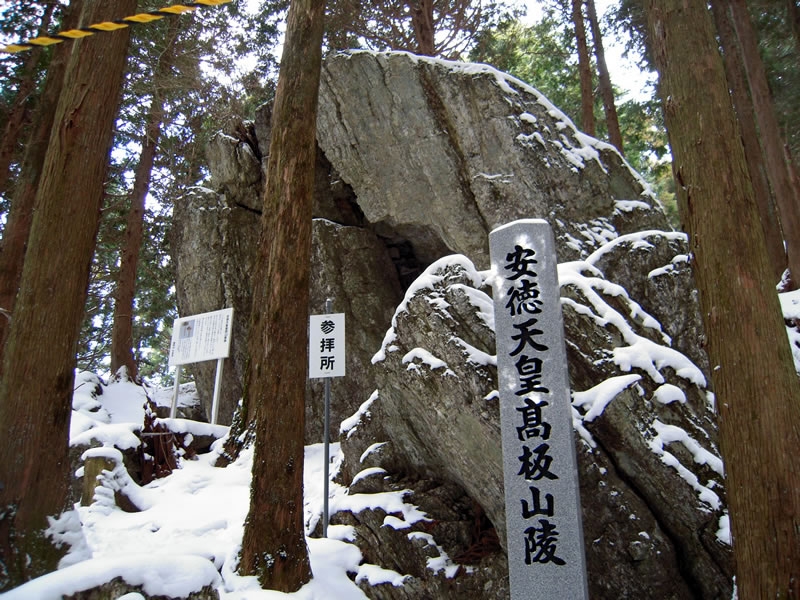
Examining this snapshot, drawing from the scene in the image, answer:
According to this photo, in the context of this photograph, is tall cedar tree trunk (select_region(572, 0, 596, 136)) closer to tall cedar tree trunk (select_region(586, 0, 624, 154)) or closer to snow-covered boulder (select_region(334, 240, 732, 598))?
tall cedar tree trunk (select_region(586, 0, 624, 154))

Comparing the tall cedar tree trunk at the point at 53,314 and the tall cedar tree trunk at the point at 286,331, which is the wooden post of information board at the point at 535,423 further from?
the tall cedar tree trunk at the point at 53,314

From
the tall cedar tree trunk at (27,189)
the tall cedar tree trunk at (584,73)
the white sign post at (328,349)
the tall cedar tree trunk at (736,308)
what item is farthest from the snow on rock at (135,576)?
the tall cedar tree trunk at (584,73)

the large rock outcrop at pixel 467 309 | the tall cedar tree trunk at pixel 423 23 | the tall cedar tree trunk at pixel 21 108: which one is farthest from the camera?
the tall cedar tree trunk at pixel 423 23

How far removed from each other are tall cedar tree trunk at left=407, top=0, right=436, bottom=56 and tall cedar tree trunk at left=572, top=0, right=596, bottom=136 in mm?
3333

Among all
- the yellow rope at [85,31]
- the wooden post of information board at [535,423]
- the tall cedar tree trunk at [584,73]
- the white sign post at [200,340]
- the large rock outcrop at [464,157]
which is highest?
the tall cedar tree trunk at [584,73]

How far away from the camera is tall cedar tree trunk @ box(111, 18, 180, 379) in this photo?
39.8 ft

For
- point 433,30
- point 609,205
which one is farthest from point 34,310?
point 433,30

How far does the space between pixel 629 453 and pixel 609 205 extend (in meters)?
5.36

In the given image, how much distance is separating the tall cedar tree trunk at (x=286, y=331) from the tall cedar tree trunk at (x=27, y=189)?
16.8 ft

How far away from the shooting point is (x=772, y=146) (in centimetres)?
1051

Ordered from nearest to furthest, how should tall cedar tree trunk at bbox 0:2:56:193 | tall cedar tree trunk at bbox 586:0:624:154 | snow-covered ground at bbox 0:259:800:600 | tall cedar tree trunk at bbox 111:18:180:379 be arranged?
snow-covered ground at bbox 0:259:800:600 → tall cedar tree trunk at bbox 0:2:56:193 → tall cedar tree trunk at bbox 111:18:180:379 → tall cedar tree trunk at bbox 586:0:624:154

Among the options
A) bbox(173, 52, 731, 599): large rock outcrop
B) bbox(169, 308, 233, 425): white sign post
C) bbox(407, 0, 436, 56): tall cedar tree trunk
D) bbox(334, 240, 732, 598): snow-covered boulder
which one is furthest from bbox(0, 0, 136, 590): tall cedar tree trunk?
bbox(407, 0, 436, 56): tall cedar tree trunk

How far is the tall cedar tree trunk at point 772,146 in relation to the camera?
1015 cm

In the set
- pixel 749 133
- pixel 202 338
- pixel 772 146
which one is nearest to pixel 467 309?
pixel 202 338
